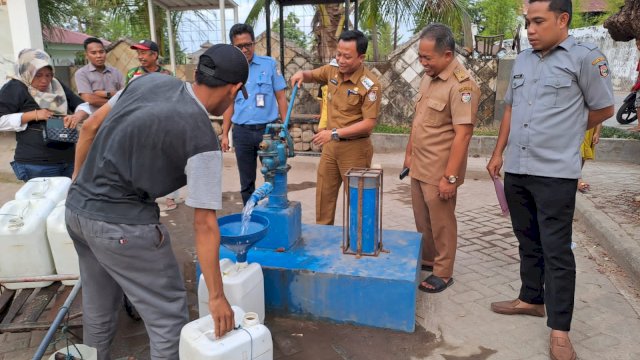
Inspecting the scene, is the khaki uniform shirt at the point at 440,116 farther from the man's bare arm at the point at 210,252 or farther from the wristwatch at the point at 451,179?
the man's bare arm at the point at 210,252

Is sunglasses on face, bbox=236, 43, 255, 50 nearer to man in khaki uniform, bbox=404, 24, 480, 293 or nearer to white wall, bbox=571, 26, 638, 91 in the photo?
man in khaki uniform, bbox=404, 24, 480, 293

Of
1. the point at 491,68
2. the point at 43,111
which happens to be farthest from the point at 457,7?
the point at 43,111

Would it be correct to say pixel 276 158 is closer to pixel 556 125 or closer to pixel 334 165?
pixel 334 165

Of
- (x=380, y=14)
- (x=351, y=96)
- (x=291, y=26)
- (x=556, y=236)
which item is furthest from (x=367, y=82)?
(x=291, y=26)

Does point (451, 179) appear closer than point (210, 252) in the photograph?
No

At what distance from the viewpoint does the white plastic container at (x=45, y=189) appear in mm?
3084

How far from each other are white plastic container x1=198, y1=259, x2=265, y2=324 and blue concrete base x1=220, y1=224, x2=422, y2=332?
0.27 metres

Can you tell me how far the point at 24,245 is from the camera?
2764 millimetres

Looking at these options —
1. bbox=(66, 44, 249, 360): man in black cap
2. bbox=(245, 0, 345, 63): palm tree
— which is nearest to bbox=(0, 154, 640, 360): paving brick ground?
bbox=(66, 44, 249, 360): man in black cap

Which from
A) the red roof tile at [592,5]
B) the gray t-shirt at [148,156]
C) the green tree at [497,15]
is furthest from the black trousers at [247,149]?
the red roof tile at [592,5]

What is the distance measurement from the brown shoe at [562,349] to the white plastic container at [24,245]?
9.55 ft

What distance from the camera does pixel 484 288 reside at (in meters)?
3.42

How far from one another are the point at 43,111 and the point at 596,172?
650cm

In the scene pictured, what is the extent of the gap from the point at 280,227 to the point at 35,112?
6.20 feet
